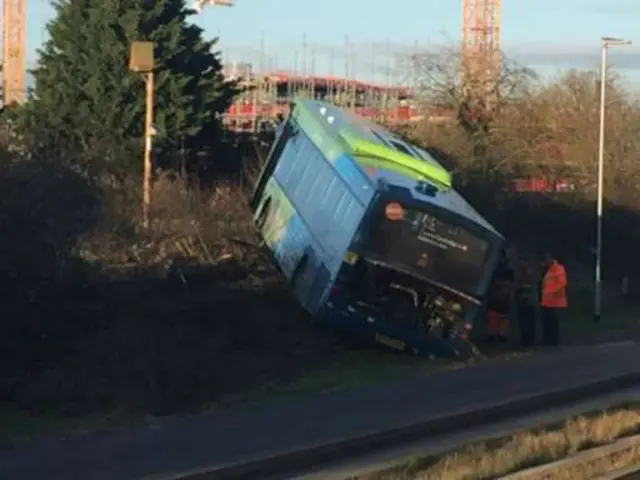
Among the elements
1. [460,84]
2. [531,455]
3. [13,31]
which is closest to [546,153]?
[460,84]

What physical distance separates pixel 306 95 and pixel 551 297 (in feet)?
107

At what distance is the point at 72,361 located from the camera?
1734 cm

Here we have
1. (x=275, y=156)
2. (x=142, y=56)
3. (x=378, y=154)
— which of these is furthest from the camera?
(x=142, y=56)

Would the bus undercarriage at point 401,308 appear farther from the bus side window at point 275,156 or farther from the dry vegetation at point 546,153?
the dry vegetation at point 546,153

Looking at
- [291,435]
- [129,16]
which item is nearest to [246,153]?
[129,16]

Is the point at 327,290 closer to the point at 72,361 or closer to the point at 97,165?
the point at 72,361

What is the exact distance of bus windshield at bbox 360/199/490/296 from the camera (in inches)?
812

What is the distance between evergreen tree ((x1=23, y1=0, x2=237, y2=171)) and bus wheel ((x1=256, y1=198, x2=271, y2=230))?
13.8m

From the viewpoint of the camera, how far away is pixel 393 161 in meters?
23.0

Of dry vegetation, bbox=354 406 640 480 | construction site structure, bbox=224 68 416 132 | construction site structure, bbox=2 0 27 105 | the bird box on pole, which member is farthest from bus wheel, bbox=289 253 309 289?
construction site structure, bbox=2 0 27 105

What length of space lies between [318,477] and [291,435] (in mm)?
2090

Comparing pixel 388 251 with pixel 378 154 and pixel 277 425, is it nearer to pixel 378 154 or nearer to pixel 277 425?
pixel 378 154

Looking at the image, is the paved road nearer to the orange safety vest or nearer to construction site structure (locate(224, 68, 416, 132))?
the orange safety vest

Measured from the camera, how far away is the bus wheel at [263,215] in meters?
26.3
